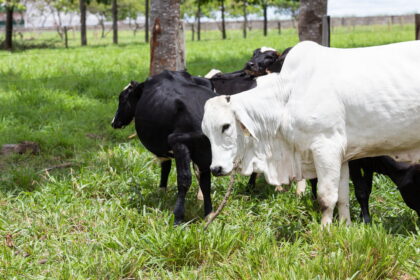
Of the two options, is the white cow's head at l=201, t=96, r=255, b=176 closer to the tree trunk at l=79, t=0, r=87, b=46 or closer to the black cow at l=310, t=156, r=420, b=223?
the black cow at l=310, t=156, r=420, b=223

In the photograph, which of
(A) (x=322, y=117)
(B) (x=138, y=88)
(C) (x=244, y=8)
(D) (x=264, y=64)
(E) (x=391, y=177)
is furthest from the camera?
(C) (x=244, y=8)

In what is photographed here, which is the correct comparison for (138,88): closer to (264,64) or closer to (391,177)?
(264,64)

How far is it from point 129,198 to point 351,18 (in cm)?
5464

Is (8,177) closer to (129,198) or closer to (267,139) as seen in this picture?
(129,198)

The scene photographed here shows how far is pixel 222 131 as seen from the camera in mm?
3646

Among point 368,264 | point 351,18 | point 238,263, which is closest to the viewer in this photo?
point 368,264

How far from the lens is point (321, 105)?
3594 mm

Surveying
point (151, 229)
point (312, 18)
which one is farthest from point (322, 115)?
point (312, 18)

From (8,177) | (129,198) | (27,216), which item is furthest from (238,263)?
(8,177)

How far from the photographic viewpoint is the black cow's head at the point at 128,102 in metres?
4.92

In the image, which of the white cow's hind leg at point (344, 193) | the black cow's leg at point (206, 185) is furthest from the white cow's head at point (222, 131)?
the white cow's hind leg at point (344, 193)

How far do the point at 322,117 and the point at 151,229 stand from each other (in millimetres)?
1592

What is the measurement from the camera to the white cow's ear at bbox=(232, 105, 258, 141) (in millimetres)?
3680

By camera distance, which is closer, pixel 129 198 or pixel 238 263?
pixel 238 263
